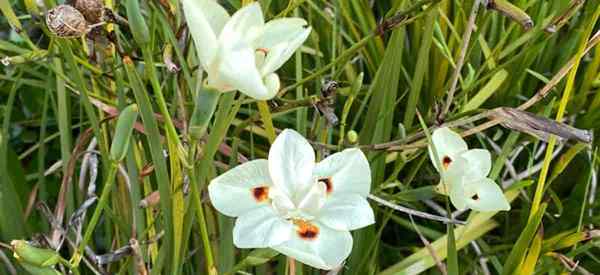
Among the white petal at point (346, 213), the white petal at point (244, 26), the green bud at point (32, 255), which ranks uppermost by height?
the white petal at point (244, 26)

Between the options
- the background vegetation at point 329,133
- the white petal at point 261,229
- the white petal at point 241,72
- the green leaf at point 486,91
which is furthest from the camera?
the green leaf at point 486,91

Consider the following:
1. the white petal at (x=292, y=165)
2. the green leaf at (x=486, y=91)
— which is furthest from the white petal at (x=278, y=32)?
the green leaf at (x=486, y=91)

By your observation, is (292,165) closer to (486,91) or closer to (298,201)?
(298,201)

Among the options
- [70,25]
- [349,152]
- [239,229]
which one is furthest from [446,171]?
[70,25]

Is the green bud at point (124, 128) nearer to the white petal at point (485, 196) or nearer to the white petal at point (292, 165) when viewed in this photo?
the white petal at point (292, 165)

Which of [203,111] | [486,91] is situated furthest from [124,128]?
[486,91]

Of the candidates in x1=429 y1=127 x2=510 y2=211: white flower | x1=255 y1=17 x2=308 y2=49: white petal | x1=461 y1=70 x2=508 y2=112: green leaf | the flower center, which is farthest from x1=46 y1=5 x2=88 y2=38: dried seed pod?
x1=461 y1=70 x2=508 y2=112: green leaf
